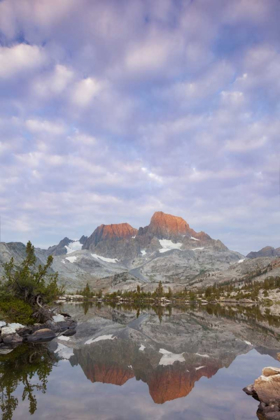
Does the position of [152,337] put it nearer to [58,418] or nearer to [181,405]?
[181,405]

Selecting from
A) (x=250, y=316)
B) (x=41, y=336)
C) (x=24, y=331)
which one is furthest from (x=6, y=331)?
(x=250, y=316)

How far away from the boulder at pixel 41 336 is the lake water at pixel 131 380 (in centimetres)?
410

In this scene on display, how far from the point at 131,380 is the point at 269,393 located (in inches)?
338

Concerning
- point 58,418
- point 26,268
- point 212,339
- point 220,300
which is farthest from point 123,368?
point 220,300

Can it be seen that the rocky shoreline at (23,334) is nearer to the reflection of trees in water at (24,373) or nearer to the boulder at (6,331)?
the boulder at (6,331)

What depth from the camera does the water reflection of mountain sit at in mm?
18969

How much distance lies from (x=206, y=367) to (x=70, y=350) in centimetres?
1370

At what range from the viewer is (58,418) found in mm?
13258

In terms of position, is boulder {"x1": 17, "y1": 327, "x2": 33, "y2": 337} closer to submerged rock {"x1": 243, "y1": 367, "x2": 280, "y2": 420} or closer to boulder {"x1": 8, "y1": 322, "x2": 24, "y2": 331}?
boulder {"x1": 8, "y1": 322, "x2": 24, "y2": 331}

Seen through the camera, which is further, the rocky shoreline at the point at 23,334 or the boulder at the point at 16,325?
the boulder at the point at 16,325

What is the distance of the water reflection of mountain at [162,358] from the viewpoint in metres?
19.0

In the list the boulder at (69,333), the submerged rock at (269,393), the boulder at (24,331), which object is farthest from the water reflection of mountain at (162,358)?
the boulder at (24,331)

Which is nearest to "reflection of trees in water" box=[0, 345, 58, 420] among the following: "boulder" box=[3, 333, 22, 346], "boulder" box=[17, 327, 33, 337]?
"boulder" box=[3, 333, 22, 346]

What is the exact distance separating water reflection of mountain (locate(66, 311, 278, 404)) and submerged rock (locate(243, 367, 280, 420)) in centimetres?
407
